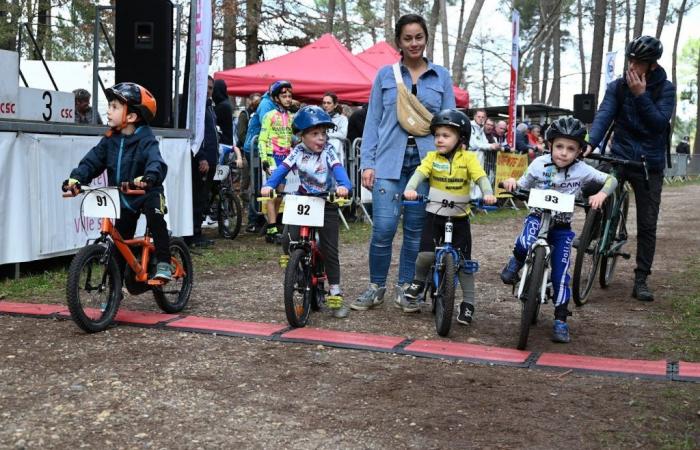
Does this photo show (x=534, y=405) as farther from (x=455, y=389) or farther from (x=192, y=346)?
(x=192, y=346)

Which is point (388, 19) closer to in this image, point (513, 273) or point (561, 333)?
point (513, 273)

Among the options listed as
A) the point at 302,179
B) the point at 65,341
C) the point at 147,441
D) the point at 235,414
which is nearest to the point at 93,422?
the point at 147,441

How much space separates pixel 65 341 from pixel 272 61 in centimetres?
1246

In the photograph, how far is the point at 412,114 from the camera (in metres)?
6.44

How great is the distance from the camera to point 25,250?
761cm

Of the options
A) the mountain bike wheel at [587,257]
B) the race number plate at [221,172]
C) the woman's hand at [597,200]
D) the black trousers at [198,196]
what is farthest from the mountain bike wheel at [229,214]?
the woman's hand at [597,200]

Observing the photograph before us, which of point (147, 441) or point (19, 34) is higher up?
point (19, 34)

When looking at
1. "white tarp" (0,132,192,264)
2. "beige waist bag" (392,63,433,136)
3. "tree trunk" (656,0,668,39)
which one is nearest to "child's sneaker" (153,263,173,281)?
"beige waist bag" (392,63,433,136)

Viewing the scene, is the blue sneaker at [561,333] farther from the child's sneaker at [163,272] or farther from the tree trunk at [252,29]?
the tree trunk at [252,29]

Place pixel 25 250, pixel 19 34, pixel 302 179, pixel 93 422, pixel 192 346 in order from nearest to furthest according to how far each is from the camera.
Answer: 1. pixel 93 422
2. pixel 192 346
3. pixel 302 179
4. pixel 25 250
5. pixel 19 34

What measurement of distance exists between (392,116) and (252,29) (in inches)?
820

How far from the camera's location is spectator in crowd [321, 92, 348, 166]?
12.5 metres

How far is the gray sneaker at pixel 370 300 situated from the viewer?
6668 millimetres

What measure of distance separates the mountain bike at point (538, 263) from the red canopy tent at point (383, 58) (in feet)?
43.3
